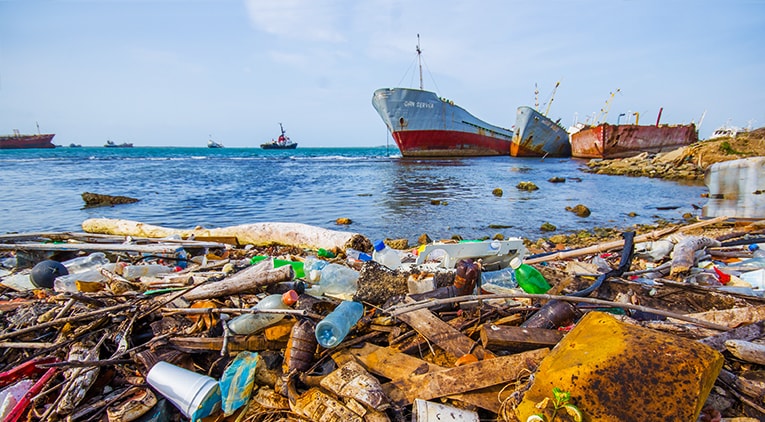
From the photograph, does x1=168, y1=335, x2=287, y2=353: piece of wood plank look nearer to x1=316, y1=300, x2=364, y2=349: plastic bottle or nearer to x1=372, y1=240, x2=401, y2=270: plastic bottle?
x1=316, y1=300, x2=364, y2=349: plastic bottle

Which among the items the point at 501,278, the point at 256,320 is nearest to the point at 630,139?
the point at 501,278

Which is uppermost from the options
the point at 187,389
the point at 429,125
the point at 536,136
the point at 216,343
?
the point at 429,125

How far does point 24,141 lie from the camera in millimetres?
63031

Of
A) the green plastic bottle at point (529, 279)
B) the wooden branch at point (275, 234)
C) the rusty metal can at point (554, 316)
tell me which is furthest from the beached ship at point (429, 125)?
the rusty metal can at point (554, 316)

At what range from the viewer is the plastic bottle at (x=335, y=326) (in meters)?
1.97

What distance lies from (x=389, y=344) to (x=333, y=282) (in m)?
0.86

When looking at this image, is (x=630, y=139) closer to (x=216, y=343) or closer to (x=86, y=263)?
(x=216, y=343)

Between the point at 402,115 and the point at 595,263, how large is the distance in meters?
27.2

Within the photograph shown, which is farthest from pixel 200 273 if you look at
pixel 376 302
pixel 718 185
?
pixel 718 185

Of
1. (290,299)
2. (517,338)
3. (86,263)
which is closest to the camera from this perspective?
(517,338)

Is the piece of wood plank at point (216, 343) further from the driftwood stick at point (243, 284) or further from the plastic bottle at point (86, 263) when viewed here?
the plastic bottle at point (86, 263)

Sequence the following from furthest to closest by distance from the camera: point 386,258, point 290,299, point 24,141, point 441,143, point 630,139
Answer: point 24,141
point 441,143
point 630,139
point 386,258
point 290,299

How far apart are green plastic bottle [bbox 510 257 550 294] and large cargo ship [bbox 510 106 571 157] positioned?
1238 inches

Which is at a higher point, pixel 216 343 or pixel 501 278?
pixel 501 278
